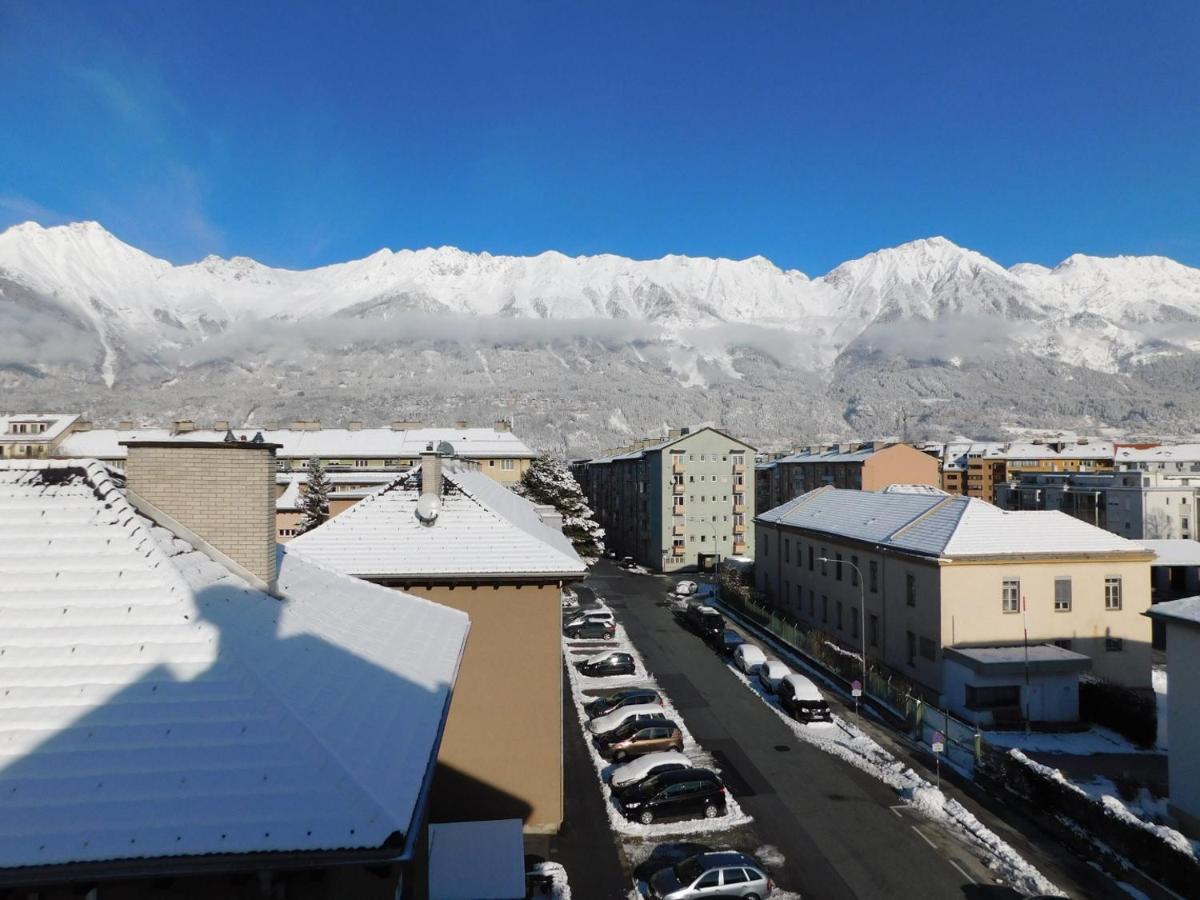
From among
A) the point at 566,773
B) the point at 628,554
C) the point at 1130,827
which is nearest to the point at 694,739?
the point at 566,773

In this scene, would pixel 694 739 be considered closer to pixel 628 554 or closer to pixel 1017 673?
pixel 1017 673

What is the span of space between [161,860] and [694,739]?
827 inches

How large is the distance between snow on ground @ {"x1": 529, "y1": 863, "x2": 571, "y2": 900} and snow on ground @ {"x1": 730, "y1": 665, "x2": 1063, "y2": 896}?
951 centimetres

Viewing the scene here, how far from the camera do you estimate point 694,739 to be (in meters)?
23.5

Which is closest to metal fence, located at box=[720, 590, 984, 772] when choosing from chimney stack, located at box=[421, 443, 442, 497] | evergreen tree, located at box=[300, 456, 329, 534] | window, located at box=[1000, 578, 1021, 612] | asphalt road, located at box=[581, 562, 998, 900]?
asphalt road, located at box=[581, 562, 998, 900]

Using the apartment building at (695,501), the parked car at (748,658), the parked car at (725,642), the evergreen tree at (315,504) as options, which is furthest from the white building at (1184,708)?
the apartment building at (695,501)

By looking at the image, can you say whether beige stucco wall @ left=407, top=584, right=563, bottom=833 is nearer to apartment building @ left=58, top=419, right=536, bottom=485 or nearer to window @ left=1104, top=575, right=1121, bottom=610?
window @ left=1104, top=575, right=1121, bottom=610

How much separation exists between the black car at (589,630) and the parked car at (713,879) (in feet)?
75.8

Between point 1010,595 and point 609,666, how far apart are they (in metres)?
17.4

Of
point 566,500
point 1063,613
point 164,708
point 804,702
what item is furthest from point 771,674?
point 566,500

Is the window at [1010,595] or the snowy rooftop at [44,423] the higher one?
the snowy rooftop at [44,423]

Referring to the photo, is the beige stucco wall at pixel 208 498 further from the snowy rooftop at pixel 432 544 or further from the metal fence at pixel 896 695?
the metal fence at pixel 896 695

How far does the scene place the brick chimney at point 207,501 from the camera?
367 inches

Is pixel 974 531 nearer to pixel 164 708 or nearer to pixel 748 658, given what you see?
pixel 748 658
